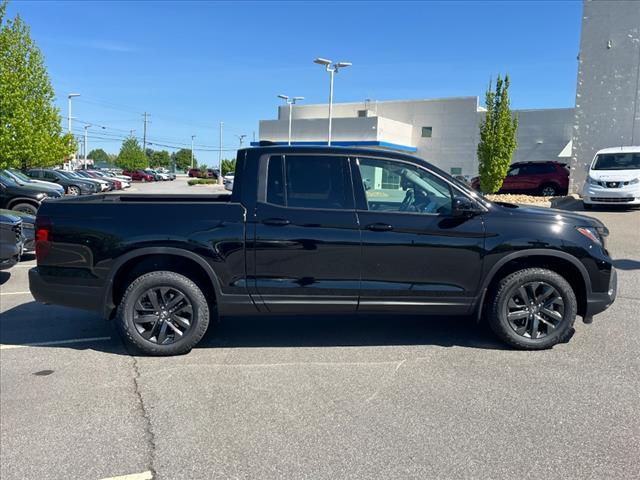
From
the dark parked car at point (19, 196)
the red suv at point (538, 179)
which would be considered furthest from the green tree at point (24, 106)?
the red suv at point (538, 179)

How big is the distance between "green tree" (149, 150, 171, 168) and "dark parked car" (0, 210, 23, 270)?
123 meters

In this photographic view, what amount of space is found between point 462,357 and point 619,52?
843 inches

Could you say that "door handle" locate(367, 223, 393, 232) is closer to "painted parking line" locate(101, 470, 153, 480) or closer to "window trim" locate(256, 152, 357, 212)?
"window trim" locate(256, 152, 357, 212)

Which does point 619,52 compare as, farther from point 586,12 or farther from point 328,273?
point 328,273

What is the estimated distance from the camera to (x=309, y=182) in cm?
494

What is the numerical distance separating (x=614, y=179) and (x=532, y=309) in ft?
44.6

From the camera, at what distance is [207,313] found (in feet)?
16.3

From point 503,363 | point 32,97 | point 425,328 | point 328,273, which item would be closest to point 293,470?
point 328,273

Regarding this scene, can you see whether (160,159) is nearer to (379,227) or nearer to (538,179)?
(538,179)

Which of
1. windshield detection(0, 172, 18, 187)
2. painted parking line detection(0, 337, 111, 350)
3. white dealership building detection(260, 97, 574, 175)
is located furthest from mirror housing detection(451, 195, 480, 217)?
white dealership building detection(260, 97, 574, 175)

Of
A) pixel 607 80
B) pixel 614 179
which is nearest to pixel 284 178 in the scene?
pixel 614 179

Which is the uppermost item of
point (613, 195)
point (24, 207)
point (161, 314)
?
point (613, 195)

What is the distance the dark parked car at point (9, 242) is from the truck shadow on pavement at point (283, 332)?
192cm

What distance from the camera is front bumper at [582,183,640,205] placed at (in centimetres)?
1608
